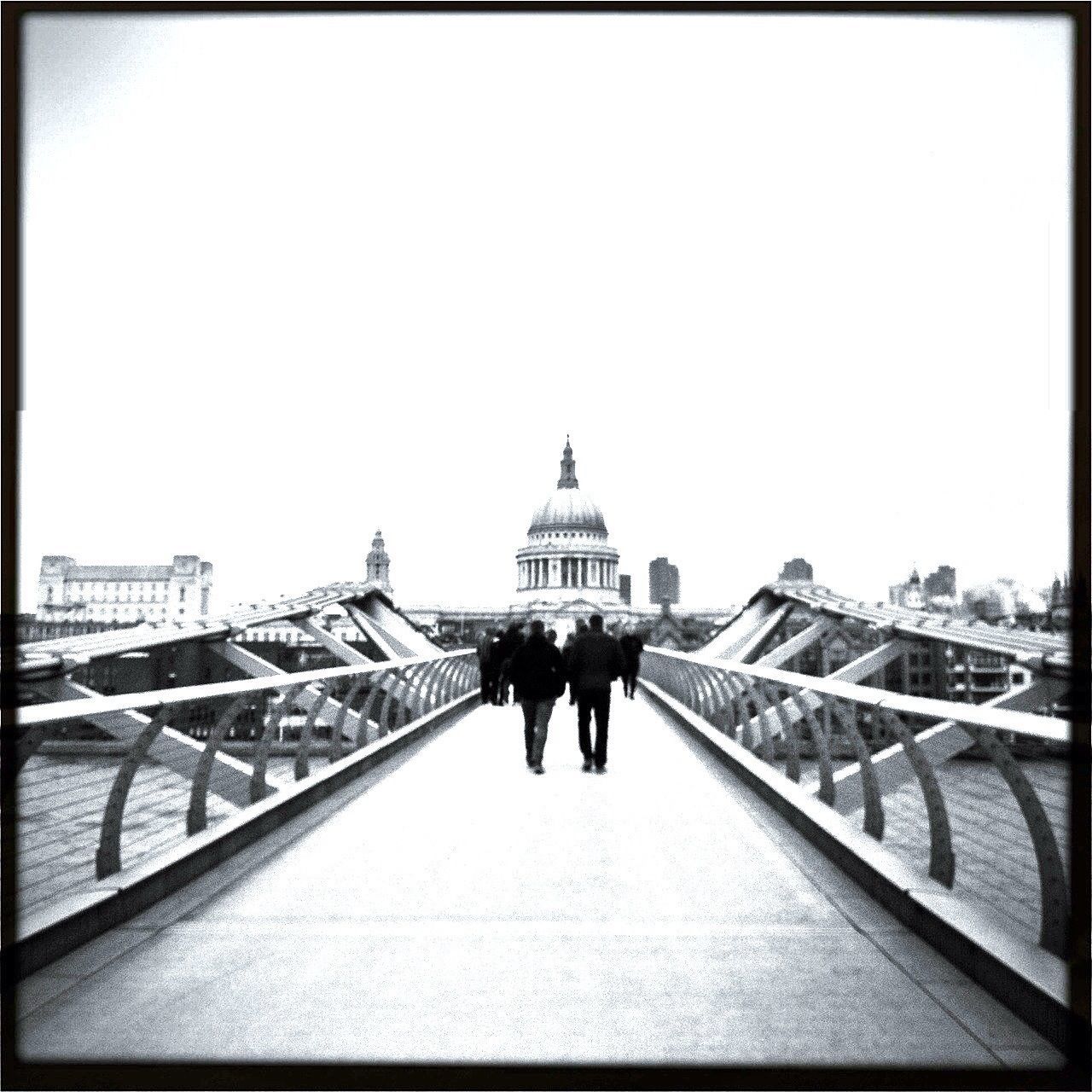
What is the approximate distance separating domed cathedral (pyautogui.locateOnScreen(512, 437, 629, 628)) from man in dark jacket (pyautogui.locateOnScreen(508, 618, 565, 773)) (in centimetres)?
11941

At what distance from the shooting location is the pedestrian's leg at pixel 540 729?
11.3 metres

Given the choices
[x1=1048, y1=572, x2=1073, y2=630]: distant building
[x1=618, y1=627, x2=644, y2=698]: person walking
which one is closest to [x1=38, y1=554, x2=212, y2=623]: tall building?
[x1=618, y1=627, x2=644, y2=698]: person walking

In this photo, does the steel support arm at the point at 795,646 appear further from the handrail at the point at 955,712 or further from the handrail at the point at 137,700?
the handrail at the point at 137,700

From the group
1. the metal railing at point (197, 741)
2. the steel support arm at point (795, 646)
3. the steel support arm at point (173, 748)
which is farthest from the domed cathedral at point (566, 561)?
the steel support arm at point (173, 748)

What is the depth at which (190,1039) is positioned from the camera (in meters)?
3.68

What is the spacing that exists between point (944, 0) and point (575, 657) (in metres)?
8.61

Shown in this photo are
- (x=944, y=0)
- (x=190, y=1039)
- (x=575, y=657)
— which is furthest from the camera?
(x=575, y=657)

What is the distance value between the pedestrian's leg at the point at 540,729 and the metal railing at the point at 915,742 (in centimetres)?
202

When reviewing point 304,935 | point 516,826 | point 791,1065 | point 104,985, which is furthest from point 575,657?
point 791,1065

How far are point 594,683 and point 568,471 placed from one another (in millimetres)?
149018

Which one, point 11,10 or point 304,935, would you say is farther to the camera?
point 304,935

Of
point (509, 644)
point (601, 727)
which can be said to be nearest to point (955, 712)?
point (601, 727)

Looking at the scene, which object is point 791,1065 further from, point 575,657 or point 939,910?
point 575,657

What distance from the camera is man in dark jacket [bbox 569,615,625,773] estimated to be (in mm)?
11305
